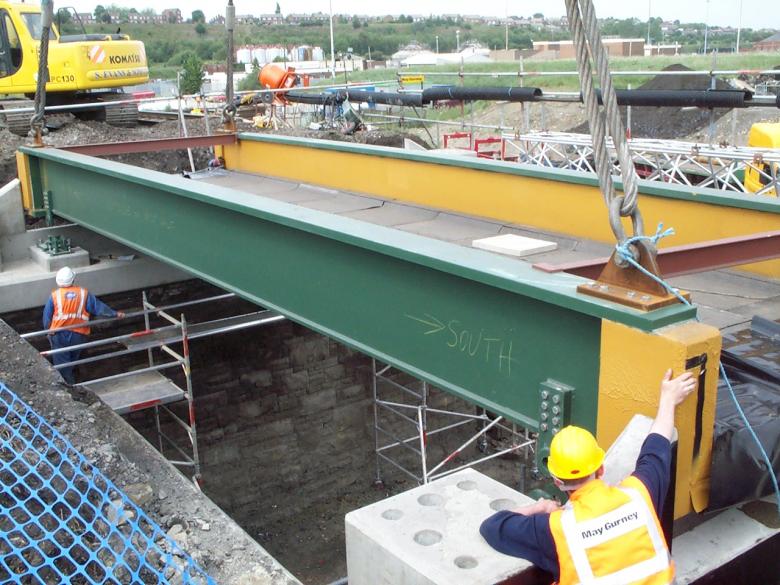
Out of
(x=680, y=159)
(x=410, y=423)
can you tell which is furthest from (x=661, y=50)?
(x=410, y=423)

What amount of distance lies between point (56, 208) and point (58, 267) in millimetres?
813

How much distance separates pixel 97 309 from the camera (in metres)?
10.9

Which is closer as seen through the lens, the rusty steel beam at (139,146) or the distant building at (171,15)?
the rusty steel beam at (139,146)

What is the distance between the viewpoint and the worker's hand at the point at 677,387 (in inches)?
144

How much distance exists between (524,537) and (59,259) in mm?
9767

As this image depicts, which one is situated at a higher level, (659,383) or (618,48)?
(618,48)

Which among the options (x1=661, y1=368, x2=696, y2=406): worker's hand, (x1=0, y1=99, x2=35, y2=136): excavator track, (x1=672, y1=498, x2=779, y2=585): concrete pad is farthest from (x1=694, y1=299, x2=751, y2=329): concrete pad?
(x1=0, y1=99, x2=35, y2=136): excavator track

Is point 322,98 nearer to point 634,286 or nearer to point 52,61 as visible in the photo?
point 52,61

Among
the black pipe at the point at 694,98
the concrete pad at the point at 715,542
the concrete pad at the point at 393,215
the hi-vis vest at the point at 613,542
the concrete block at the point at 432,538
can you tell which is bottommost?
the concrete pad at the point at 715,542

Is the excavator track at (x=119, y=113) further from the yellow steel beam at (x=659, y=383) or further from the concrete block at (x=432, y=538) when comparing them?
the yellow steel beam at (x=659, y=383)

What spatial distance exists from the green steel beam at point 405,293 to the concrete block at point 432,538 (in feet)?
2.36

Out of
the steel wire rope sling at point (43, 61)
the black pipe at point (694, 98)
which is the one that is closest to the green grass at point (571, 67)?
the black pipe at point (694, 98)

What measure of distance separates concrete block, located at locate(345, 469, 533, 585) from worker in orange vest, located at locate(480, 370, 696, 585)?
0.12 metres

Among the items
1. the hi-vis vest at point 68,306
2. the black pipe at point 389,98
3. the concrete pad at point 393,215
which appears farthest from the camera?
the black pipe at point 389,98
